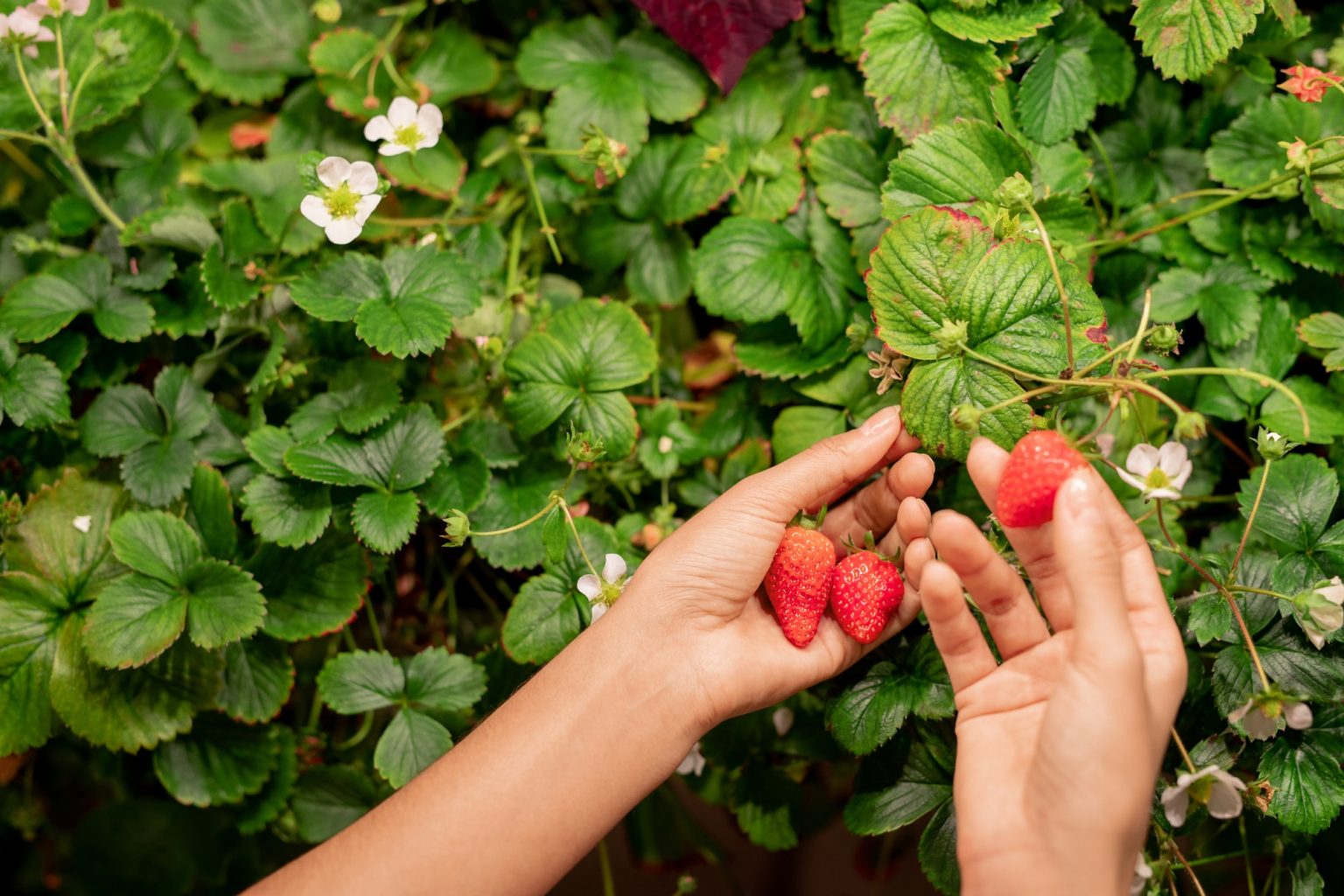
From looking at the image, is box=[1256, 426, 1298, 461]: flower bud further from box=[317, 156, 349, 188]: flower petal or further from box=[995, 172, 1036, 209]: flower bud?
box=[317, 156, 349, 188]: flower petal

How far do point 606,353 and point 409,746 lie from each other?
0.58m

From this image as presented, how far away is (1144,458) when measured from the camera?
992 millimetres

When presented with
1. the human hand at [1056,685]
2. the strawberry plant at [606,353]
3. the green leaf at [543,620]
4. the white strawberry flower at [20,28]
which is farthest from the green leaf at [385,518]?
the white strawberry flower at [20,28]

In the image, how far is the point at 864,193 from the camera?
1.28m

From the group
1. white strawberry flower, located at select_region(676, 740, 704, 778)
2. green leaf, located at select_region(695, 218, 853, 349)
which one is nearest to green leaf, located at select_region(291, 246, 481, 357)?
green leaf, located at select_region(695, 218, 853, 349)

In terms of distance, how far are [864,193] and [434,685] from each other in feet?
2.93

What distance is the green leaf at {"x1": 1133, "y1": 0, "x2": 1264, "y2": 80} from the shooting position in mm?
1092

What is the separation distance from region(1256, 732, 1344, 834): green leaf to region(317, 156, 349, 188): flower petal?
4.21ft

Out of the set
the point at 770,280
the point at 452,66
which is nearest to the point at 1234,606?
the point at 770,280

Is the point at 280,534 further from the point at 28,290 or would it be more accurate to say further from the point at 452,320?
the point at 28,290

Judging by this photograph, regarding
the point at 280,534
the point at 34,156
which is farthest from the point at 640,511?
the point at 34,156

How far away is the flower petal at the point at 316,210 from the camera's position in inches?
44.3

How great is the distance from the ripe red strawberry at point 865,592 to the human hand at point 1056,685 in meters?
0.04

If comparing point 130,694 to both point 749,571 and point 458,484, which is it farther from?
point 749,571
